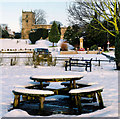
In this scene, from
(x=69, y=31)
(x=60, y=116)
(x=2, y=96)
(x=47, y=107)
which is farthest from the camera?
(x=69, y=31)

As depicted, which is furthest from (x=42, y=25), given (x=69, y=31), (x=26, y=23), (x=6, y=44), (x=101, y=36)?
(x=101, y=36)

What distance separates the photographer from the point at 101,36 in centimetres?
4659

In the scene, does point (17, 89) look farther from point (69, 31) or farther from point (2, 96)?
point (69, 31)

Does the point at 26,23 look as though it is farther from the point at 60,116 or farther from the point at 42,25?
the point at 60,116

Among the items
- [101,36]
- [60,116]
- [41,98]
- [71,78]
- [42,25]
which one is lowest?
[60,116]

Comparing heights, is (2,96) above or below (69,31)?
below

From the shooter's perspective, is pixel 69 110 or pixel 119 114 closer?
pixel 119 114

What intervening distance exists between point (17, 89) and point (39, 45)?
5777 centimetres

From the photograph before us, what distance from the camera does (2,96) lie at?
23.7ft

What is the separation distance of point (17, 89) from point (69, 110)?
138cm

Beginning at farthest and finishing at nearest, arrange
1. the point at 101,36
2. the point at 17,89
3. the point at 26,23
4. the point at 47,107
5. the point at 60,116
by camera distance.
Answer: the point at 26,23
the point at 101,36
the point at 47,107
the point at 17,89
the point at 60,116

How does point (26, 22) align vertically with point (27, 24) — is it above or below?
above

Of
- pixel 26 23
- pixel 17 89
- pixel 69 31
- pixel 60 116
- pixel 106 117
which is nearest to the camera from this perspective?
pixel 106 117

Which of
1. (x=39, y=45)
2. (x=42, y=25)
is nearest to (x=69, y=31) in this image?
(x=39, y=45)
